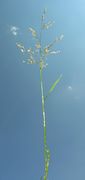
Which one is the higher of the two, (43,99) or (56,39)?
(56,39)

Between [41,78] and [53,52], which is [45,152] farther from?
[53,52]

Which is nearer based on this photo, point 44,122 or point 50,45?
point 44,122

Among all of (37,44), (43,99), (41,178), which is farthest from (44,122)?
(37,44)

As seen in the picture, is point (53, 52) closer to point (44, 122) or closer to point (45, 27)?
point (45, 27)

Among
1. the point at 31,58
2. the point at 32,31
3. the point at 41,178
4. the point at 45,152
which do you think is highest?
the point at 32,31

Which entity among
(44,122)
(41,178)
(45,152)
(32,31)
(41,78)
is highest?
(32,31)

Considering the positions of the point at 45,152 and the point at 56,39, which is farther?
the point at 56,39

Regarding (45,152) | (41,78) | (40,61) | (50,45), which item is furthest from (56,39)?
(45,152)

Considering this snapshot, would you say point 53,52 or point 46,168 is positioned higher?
point 53,52
